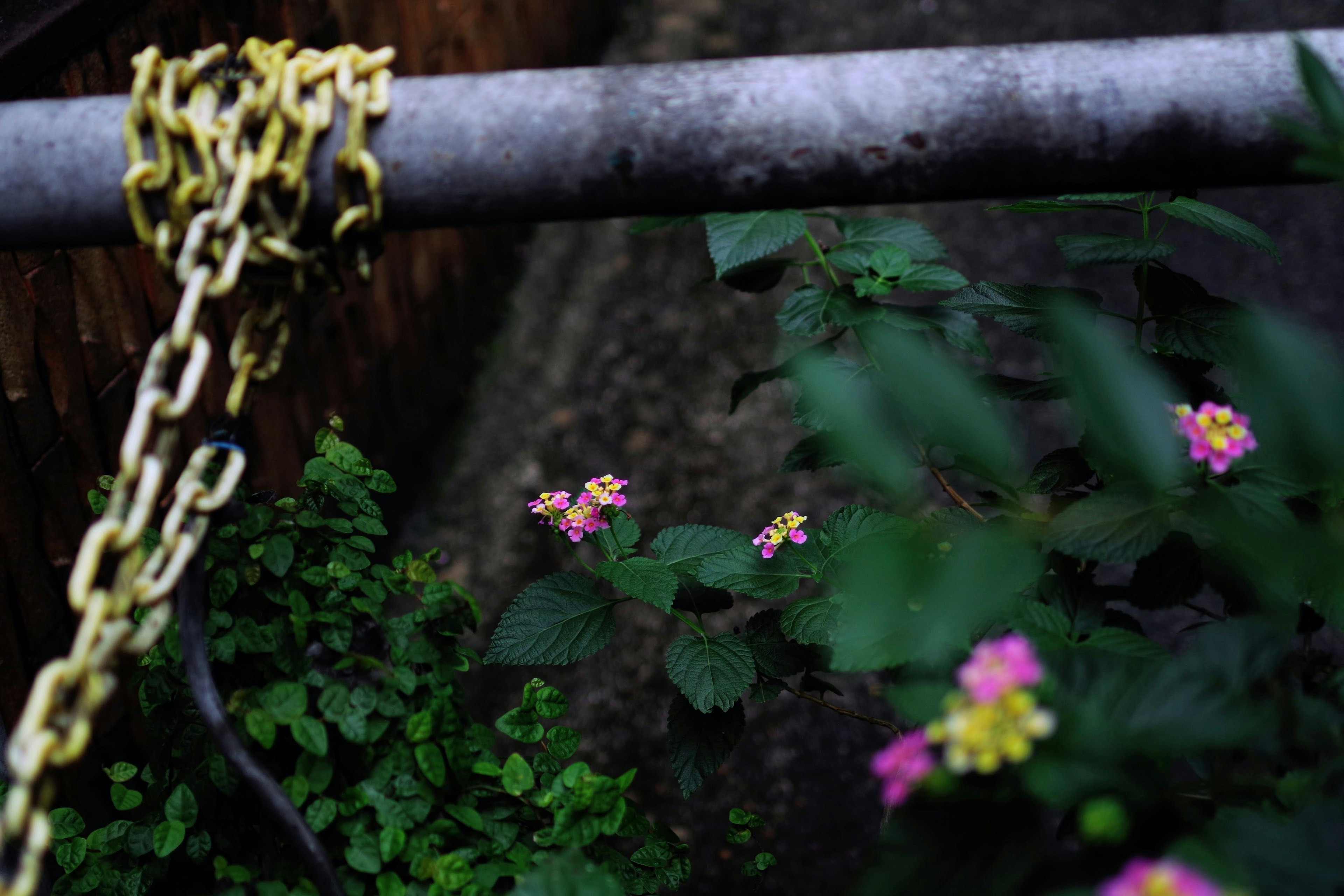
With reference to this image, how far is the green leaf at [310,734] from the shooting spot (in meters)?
0.93

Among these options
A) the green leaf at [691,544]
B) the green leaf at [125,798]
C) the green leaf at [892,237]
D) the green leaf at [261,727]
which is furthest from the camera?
the green leaf at [892,237]

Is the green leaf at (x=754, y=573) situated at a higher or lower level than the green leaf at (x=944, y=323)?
lower

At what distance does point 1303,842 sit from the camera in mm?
510

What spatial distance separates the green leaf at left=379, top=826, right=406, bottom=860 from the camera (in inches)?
36.5

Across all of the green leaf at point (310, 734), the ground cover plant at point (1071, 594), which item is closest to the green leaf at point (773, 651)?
the ground cover plant at point (1071, 594)

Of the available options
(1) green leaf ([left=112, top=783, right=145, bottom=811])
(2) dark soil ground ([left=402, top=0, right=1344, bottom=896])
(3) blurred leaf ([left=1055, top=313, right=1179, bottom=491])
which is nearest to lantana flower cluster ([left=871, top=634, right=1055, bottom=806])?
(3) blurred leaf ([left=1055, top=313, right=1179, bottom=491])

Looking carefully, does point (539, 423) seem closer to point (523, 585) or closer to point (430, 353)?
point (430, 353)

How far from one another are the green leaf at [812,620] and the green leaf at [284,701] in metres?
0.51

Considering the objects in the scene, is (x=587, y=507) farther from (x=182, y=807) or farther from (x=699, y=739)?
(x=182, y=807)

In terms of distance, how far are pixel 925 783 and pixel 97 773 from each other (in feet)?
5.06

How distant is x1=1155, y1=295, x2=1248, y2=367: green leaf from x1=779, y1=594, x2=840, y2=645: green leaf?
445 millimetres

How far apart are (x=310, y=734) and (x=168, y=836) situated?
0.56ft

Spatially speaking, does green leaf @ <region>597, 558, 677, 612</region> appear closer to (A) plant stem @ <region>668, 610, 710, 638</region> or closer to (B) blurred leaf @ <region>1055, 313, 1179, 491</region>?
(A) plant stem @ <region>668, 610, 710, 638</region>

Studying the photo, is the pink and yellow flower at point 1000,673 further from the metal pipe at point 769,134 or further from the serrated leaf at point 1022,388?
the serrated leaf at point 1022,388
